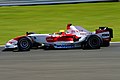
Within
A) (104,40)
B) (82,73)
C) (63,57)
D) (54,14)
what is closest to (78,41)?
(104,40)

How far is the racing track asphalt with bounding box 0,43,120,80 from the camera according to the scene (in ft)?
28.9

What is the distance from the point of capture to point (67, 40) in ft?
43.4

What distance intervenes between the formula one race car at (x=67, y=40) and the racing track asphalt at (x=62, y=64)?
339 millimetres

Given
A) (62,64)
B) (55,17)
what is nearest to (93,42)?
(62,64)

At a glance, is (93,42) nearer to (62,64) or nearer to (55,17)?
(62,64)

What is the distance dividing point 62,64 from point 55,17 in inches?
498

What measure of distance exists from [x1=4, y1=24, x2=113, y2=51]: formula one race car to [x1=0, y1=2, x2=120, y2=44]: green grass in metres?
4.15

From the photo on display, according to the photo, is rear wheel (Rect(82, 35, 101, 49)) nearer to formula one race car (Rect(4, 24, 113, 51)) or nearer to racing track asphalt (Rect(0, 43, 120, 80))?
formula one race car (Rect(4, 24, 113, 51))

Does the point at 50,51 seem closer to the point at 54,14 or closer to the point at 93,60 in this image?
the point at 93,60

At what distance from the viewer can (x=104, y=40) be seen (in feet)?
43.9

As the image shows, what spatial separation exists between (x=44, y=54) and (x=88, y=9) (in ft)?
40.4

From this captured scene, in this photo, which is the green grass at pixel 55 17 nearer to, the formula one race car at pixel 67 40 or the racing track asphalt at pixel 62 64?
the formula one race car at pixel 67 40

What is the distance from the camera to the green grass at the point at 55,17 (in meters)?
19.8

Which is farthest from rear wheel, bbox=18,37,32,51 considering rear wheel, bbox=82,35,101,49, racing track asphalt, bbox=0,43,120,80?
rear wheel, bbox=82,35,101,49
